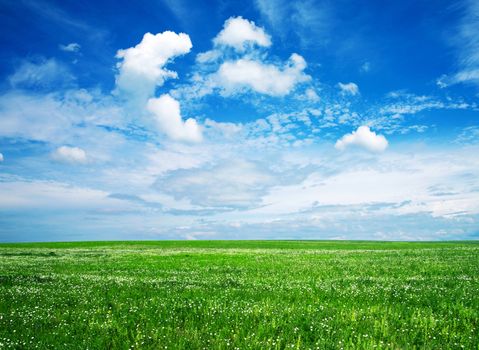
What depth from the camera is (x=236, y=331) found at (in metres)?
9.35

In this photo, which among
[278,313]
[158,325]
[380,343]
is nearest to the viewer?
[380,343]

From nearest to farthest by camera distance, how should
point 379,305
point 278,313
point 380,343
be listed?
1. point 380,343
2. point 278,313
3. point 379,305

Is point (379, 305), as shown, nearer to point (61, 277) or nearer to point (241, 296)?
point (241, 296)

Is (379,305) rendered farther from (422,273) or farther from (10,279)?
(10,279)

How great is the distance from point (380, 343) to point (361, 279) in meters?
11.2

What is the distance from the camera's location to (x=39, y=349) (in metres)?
8.38

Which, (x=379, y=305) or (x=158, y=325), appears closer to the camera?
(x=158, y=325)

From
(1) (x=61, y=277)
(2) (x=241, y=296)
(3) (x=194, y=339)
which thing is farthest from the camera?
(1) (x=61, y=277)

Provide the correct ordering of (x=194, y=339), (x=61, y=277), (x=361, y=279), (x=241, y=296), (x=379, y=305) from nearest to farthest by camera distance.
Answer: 1. (x=194, y=339)
2. (x=379, y=305)
3. (x=241, y=296)
4. (x=361, y=279)
5. (x=61, y=277)

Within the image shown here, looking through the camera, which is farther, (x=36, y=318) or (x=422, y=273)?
(x=422, y=273)

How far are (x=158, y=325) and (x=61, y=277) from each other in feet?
43.4

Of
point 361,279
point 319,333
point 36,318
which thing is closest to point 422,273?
point 361,279

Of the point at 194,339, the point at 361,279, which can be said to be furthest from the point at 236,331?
the point at 361,279

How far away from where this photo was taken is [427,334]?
9172 millimetres
